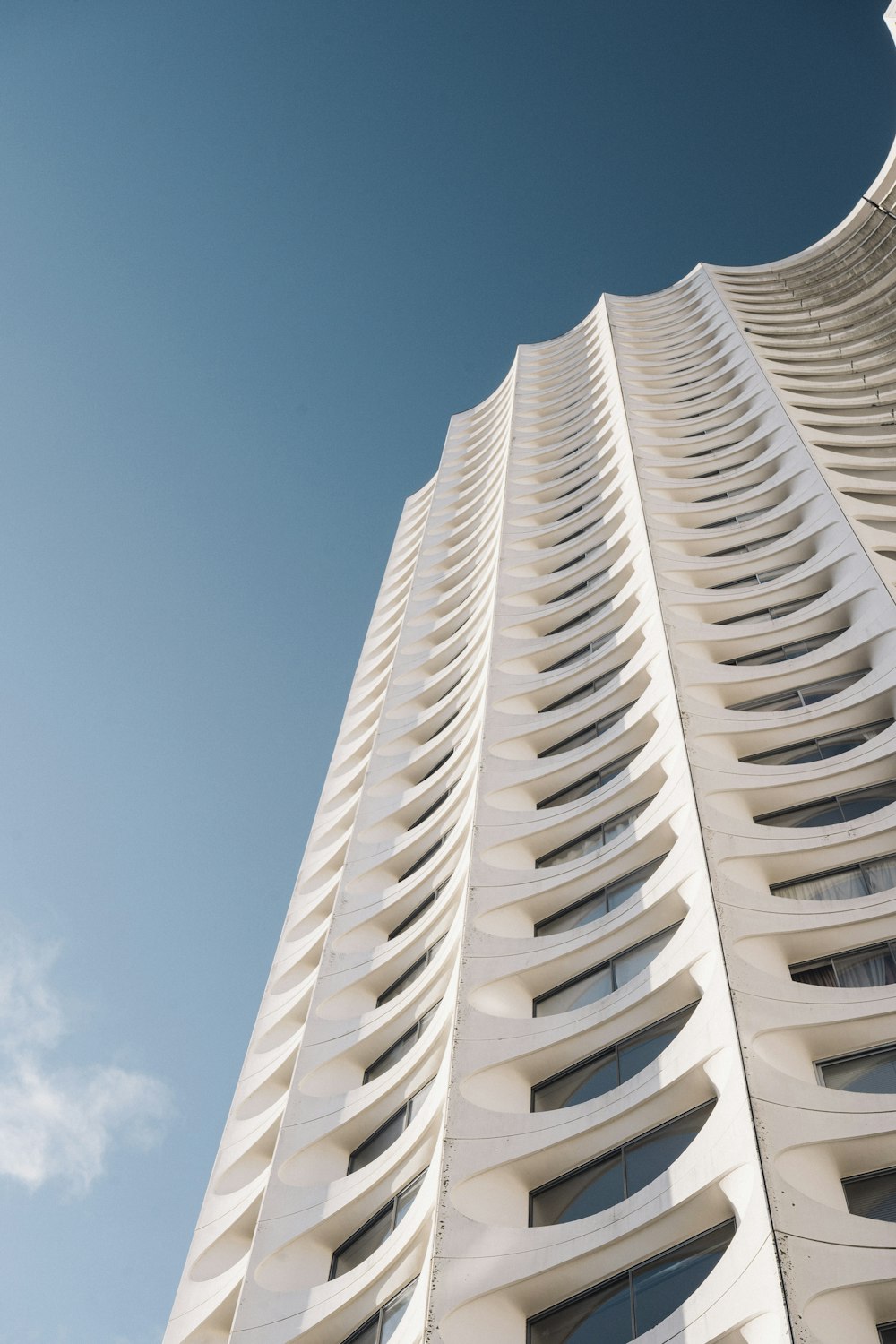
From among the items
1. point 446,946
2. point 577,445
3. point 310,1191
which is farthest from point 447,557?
point 310,1191

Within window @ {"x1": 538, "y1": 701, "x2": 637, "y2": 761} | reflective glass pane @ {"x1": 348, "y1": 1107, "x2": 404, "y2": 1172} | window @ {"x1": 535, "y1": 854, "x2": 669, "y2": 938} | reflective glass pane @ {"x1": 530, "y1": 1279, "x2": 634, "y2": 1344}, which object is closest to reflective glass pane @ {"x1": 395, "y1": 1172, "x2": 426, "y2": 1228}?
reflective glass pane @ {"x1": 348, "y1": 1107, "x2": 404, "y2": 1172}

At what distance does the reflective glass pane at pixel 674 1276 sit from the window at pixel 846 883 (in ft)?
20.5

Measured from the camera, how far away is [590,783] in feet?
93.5

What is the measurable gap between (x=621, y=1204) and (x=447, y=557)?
1469 inches

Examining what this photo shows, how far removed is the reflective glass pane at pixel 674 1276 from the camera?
15.7 metres

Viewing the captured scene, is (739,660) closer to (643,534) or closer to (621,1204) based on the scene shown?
(643,534)

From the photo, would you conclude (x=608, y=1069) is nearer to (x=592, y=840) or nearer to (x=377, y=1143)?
(x=377, y=1143)

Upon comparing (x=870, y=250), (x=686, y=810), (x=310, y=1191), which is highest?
(x=870, y=250)

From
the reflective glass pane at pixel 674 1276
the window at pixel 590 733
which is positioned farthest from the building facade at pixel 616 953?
the window at pixel 590 733

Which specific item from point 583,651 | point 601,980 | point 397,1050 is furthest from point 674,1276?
point 583,651

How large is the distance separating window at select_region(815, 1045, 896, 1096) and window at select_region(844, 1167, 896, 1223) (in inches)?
56.8

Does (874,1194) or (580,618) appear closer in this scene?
(874,1194)

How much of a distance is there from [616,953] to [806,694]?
24.5ft

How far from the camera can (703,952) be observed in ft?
63.9
